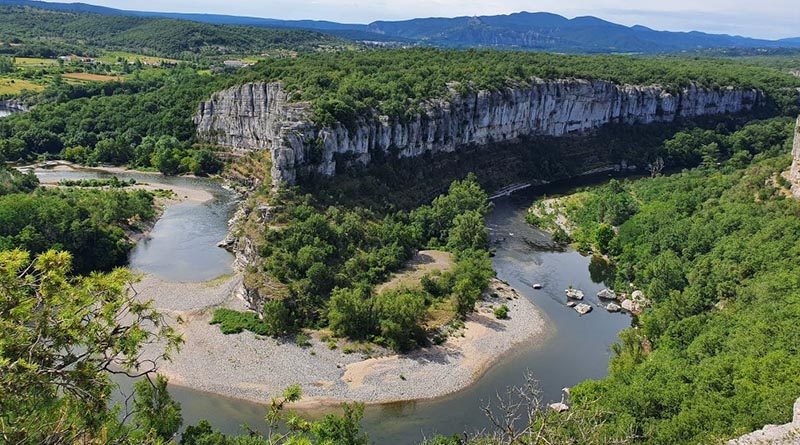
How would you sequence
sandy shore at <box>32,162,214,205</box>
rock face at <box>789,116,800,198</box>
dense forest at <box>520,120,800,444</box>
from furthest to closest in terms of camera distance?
1. sandy shore at <box>32,162,214,205</box>
2. rock face at <box>789,116,800,198</box>
3. dense forest at <box>520,120,800,444</box>

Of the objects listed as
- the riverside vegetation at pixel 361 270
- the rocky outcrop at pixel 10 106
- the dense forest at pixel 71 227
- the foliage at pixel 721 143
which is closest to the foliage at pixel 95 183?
the dense forest at pixel 71 227

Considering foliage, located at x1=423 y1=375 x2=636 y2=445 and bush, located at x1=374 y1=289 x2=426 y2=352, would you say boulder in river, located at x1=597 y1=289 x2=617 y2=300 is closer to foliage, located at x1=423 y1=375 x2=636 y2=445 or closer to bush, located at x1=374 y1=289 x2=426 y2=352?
foliage, located at x1=423 y1=375 x2=636 y2=445

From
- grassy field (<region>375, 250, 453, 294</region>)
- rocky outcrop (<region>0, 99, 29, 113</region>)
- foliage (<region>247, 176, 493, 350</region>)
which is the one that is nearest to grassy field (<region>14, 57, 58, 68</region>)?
rocky outcrop (<region>0, 99, 29, 113</region>)

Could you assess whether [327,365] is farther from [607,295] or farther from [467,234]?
[607,295]

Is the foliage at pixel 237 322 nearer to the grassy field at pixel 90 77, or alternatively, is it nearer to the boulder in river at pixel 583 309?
the boulder in river at pixel 583 309

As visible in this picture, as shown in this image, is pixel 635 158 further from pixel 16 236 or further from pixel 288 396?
pixel 288 396

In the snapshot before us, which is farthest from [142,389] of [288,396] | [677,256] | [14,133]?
[14,133]

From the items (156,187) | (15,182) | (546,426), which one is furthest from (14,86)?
(546,426)
